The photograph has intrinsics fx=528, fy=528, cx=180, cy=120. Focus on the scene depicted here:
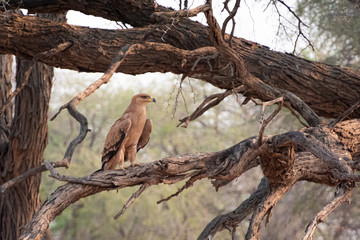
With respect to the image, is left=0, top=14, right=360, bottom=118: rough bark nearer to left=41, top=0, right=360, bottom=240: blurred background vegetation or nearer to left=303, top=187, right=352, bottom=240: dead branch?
left=303, top=187, right=352, bottom=240: dead branch

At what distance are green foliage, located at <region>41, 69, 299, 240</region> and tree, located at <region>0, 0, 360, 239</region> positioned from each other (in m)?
12.6

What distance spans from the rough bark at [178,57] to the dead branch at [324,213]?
1.19 meters

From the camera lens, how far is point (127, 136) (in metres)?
4.72

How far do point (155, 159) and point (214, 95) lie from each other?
16227mm

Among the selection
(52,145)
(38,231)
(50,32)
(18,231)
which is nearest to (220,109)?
(52,145)

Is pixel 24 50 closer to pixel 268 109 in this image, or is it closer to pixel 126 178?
pixel 126 178

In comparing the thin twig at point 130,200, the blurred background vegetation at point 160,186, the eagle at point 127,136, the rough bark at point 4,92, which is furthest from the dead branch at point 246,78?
the blurred background vegetation at point 160,186

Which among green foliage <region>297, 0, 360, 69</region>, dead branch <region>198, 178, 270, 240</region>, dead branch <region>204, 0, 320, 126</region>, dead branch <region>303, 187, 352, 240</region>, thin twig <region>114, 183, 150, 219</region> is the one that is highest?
green foliage <region>297, 0, 360, 69</region>

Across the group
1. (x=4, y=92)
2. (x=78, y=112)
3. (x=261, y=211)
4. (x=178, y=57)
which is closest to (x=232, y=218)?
(x=261, y=211)

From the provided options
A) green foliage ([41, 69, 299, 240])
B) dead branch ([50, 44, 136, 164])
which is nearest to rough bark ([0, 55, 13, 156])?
dead branch ([50, 44, 136, 164])

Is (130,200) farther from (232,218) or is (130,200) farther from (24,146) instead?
(24,146)

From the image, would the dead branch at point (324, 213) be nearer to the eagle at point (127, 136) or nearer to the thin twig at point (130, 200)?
the thin twig at point (130, 200)

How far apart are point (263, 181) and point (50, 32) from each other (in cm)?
223

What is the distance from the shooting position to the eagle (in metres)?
4.60
